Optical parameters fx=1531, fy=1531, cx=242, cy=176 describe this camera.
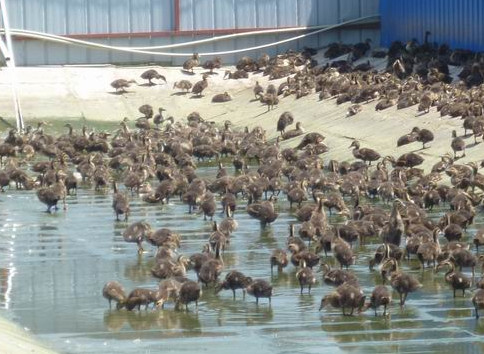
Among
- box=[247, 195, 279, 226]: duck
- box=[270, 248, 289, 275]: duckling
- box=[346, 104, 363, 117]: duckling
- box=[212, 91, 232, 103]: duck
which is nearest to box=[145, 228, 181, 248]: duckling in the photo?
box=[270, 248, 289, 275]: duckling

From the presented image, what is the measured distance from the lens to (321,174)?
A: 2656 cm

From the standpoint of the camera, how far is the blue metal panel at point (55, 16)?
4156 cm

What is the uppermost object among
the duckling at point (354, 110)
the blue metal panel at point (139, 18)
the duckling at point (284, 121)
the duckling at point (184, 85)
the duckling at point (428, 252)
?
the blue metal panel at point (139, 18)

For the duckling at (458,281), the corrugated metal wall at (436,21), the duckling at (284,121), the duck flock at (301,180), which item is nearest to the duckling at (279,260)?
the duck flock at (301,180)

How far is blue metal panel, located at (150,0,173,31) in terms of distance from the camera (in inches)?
1656

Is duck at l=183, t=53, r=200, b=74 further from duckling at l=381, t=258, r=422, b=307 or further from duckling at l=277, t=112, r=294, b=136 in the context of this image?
duckling at l=381, t=258, r=422, b=307

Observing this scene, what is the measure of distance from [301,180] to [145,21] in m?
16.8

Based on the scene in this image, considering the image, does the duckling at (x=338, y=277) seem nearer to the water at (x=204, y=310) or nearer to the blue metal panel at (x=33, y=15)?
the water at (x=204, y=310)

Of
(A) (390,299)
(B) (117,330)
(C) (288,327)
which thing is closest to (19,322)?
(B) (117,330)

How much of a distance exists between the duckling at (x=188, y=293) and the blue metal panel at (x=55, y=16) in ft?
83.3

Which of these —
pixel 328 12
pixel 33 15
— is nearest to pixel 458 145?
pixel 328 12

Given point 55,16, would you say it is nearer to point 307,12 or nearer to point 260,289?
point 307,12

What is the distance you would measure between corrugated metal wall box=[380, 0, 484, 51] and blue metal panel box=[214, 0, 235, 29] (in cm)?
424

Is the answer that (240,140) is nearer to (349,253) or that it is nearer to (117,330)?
(349,253)
